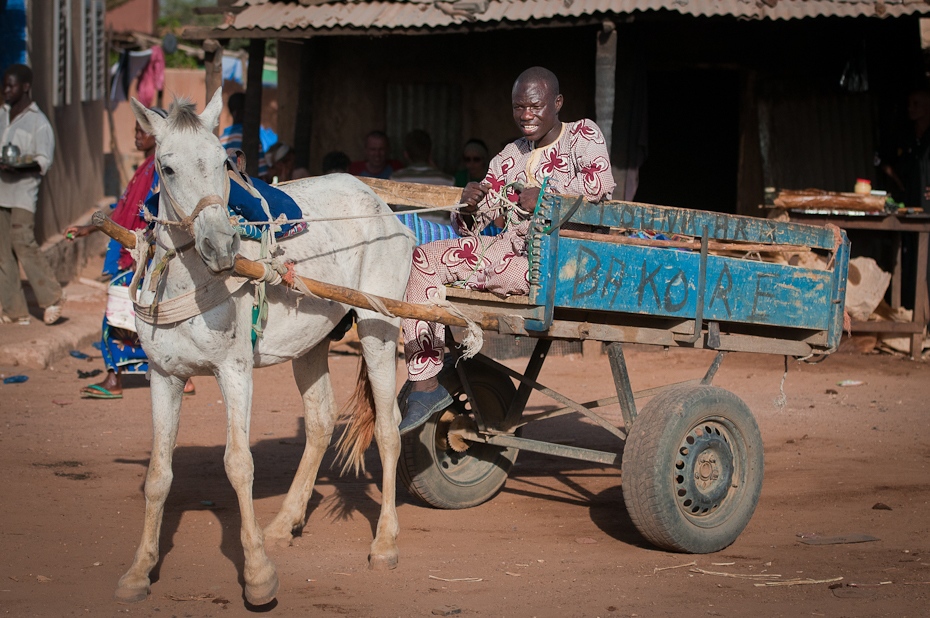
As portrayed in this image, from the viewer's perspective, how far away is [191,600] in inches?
163

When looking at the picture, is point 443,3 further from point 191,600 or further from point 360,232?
point 191,600

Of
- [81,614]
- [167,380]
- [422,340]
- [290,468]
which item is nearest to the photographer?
[81,614]

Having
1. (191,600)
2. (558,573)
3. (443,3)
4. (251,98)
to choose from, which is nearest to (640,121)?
(443,3)

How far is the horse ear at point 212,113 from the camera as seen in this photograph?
4.03 meters

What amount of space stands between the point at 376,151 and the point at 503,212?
5.90 meters

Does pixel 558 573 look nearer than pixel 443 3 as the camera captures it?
Yes

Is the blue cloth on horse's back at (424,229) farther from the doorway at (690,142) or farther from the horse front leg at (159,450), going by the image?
the doorway at (690,142)

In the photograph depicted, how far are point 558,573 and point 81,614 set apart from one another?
1967 mm

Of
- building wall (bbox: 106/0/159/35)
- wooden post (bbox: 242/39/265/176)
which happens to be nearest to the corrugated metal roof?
wooden post (bbox: 242/39/265/176)

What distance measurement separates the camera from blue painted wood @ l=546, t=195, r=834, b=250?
4605 millimetres

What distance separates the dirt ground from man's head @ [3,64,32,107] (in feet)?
9.99

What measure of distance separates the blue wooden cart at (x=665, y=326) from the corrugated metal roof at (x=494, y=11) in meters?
4.27

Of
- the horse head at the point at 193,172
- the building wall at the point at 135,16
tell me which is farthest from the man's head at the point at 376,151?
the building wall at the point at 135,16

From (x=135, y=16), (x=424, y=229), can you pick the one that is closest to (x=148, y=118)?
(x=424, y=229)
